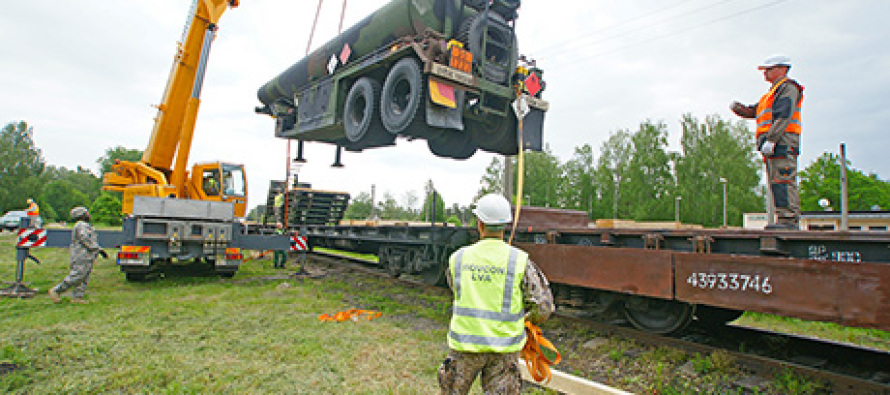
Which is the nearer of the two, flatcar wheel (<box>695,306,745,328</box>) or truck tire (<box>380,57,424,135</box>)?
flatcar wheel (<box>695,306,745,328</box>)

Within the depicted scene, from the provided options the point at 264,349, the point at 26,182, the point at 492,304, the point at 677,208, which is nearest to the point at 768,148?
the point at 492,304

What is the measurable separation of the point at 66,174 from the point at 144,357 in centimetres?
10745

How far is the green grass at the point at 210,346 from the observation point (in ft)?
12.1

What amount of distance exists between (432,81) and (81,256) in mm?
5577

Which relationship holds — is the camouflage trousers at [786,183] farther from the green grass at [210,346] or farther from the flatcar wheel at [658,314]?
the green grass at [210,346]

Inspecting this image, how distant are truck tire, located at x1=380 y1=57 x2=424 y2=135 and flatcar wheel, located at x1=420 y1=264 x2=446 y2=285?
2.55m

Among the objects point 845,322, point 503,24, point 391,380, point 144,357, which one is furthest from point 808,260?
point 144,357

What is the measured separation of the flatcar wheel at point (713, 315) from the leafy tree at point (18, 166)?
66318 millimetres

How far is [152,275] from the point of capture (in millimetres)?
9094

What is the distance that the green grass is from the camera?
3688mm

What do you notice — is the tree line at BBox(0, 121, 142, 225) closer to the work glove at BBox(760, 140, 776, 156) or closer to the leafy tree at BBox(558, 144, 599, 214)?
the leafy tree at BBox(558, 144, 599, 214)

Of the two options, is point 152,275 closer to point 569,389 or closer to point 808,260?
point 569,389

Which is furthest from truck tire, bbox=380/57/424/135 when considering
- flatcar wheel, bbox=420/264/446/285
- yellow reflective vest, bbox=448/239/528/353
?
yellow reflective vest, bbox=448/239/528/353

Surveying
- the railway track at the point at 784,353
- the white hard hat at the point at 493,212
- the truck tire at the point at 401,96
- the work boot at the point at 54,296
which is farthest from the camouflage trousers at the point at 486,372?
the work boot at the point at 54,296
